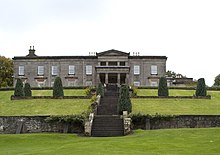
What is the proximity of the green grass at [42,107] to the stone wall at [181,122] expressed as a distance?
28.8 feet

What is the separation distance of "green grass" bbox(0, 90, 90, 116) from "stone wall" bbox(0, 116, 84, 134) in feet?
16.1

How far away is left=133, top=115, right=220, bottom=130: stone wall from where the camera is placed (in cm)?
3531

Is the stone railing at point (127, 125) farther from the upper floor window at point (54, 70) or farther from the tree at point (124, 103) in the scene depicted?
the upper floor window at point (54, 70)

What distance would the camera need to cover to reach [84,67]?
79812 mm

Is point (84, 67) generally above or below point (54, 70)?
Answer: above

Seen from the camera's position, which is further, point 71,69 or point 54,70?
point 54,70

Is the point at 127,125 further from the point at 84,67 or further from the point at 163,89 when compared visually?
the point at 84,67

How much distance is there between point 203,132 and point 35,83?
56.3 m

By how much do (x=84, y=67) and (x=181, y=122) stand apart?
45734 millimetres

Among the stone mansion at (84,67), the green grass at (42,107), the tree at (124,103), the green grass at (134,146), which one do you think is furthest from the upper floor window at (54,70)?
the green grass at (134,146)

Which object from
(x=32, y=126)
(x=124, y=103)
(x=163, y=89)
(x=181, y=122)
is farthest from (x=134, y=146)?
(x=163, y=89)

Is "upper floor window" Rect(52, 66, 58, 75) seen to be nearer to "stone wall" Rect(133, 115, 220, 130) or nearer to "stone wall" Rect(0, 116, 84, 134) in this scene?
"stone wall" Rect(0, 116, 84, 134)

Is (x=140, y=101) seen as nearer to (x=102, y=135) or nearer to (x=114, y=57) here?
(x=102, y=135)

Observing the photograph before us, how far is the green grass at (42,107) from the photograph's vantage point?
41.9m
